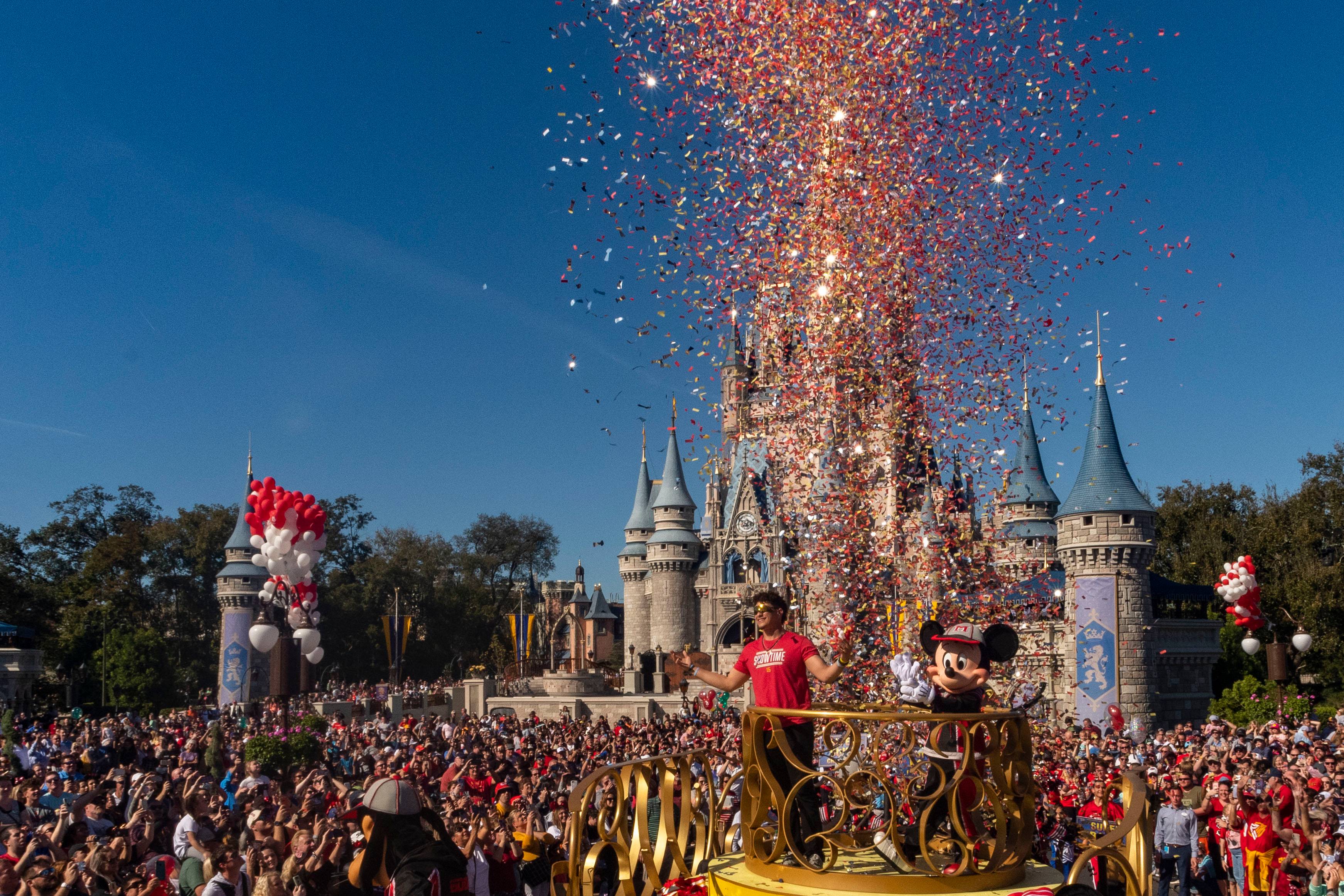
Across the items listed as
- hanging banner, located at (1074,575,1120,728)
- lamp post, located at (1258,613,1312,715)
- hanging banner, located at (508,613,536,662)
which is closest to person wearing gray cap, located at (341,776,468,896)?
lamp post, located at (1258,613,1312,715)

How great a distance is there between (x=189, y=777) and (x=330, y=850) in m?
4.62

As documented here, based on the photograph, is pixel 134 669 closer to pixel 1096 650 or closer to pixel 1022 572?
pixel 1096 650

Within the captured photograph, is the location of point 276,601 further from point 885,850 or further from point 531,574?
point 531,574

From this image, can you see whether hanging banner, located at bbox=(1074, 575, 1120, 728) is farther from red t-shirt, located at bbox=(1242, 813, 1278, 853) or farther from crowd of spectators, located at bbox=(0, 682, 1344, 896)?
red t-shirt, located at bbox=(1242, 813, 1278, 853)

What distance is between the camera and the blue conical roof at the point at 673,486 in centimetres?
6053

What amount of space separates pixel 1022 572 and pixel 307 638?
36.3ft

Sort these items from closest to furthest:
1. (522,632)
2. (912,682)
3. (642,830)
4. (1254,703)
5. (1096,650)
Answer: (642,830) < (912,682) < (1096,650) < (1254,703) < (522,632)

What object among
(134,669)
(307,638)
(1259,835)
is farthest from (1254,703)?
(134,669)

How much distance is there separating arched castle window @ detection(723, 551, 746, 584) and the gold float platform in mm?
55516

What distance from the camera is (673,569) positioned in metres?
59.2

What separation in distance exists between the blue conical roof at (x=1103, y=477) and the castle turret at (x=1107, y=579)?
25mm

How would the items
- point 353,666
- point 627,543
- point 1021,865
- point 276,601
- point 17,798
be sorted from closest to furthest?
point 1021,865 < point 17,798 < point 276,601 < point 353,666 < point 627,543

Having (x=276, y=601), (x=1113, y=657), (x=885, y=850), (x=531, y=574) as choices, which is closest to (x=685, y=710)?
(x=1113, y=657)

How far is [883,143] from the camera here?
1113 centimetres
